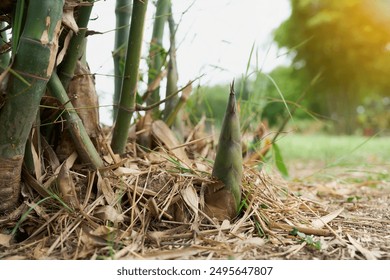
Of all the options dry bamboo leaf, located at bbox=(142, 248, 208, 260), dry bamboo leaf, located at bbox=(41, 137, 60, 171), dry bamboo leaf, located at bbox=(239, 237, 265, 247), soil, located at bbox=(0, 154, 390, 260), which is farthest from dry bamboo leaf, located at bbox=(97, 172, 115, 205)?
dry bamboo leaf, located at bbox=(239, 237, 265, 247)

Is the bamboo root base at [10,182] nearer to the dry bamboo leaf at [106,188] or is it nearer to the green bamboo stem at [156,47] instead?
the dry bamboo leaf at [106,188]

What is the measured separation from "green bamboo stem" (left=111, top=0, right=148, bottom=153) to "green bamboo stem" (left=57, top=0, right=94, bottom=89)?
0.37ft

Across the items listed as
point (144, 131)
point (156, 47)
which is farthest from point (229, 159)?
point (156, 47)

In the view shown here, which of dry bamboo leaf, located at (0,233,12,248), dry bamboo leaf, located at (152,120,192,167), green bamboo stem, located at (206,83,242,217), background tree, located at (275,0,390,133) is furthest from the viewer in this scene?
background tree, located at (275,0,390,133)

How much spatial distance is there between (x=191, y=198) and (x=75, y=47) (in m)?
0.47

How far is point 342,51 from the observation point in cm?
1584

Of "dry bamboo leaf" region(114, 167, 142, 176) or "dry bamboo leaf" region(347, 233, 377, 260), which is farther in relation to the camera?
"dry bamboo leaf" region(114, 167, 142, 176)

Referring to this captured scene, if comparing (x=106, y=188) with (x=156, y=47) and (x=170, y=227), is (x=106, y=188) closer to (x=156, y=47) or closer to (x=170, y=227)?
(x=170, y=227)

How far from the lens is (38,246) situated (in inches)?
35.7

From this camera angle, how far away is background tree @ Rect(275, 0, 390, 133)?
14.6 metres

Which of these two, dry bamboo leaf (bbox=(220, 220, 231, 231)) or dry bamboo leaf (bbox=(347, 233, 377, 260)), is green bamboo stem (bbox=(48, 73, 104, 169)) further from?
dry bamboo leaf (bbox=(347, 233, 377, 260))

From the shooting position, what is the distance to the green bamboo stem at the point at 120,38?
1.36m

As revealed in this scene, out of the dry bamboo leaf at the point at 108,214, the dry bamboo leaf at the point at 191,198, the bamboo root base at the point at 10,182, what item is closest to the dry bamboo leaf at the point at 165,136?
the dry bamboo leaf at the point at 191,198

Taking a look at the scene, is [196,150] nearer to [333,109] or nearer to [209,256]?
[209,256]
